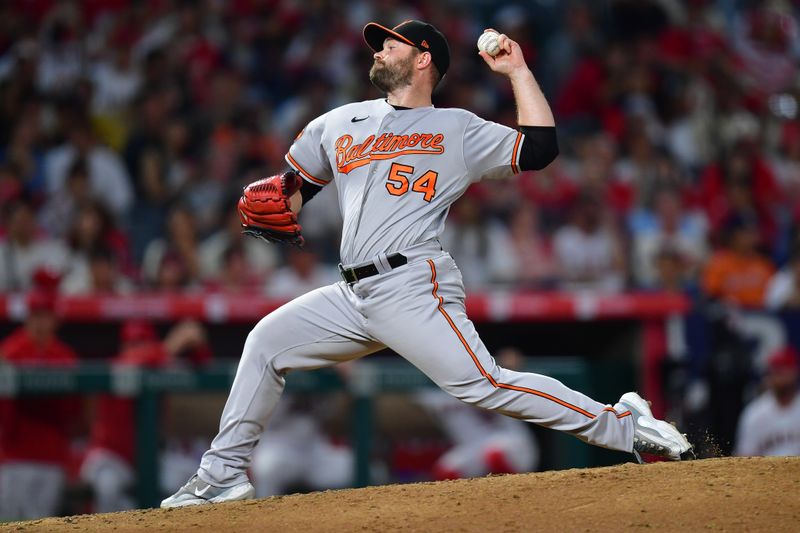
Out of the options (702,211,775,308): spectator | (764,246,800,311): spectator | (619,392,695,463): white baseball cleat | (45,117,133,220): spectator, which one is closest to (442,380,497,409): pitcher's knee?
(619,392,695,463): white baseball cleat

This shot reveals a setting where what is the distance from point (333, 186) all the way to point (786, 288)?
132 inches

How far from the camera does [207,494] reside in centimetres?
423

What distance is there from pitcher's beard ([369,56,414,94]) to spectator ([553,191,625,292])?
419 cm

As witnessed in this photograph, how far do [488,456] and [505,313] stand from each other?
0.90 m

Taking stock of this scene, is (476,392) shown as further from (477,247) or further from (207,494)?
(477,247)

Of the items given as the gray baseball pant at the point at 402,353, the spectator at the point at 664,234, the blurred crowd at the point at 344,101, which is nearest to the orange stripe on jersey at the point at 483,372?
the gray baseball pant at the point at 402,353

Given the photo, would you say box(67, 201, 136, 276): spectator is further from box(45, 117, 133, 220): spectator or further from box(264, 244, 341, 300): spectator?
box(264, 244, 341, 300): spectator

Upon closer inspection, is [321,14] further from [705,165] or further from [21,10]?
[705,165]

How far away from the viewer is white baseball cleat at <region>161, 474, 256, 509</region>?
166 inches

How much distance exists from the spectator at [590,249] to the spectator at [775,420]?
52.6 inches

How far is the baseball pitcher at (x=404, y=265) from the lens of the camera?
13.3 feet

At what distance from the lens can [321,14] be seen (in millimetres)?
10570

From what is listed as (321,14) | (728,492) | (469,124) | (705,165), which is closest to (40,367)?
(469,124)

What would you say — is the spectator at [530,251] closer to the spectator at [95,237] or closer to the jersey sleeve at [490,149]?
the spectator at [95,237]
